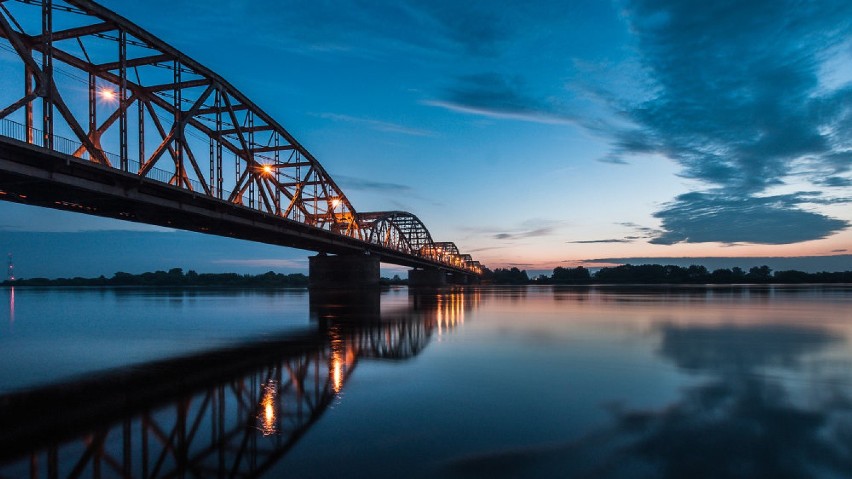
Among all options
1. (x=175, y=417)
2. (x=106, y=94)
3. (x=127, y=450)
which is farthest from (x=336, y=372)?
(x=106, y=94)

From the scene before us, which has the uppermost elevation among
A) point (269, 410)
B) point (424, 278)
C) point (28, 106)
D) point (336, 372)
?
point (28, 106)

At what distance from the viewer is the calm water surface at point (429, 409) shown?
636 cm

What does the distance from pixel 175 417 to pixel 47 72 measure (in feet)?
72.5

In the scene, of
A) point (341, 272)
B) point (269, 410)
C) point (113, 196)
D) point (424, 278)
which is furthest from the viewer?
point (424, 278)

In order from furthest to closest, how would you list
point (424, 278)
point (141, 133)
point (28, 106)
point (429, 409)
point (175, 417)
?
point (424, 278) → point (141, 133) → point (28, 106) → point (429, 409) → point (175, 417)

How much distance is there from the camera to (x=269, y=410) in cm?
886

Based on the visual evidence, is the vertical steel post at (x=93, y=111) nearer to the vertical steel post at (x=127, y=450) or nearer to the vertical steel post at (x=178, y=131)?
the vertical steel post at (x=178, y=131)

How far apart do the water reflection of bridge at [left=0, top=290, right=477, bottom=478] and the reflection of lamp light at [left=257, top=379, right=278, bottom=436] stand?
0.7 inches

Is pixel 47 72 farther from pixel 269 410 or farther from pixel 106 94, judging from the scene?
pixel 269 410

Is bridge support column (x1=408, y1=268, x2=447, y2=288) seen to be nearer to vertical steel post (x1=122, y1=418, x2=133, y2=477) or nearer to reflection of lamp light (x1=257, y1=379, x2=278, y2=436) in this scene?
reflection of lamp light (x1=257, y1=379, x2=278, y2=436)

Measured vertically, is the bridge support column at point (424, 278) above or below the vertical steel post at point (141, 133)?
below

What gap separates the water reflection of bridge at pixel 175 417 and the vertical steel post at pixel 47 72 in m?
14.5

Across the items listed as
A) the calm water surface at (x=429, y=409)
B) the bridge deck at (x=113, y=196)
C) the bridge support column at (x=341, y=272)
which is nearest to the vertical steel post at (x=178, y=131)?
the bridge deck at (x=113, y=196)

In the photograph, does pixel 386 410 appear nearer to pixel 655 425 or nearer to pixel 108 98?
pixel 655 425
